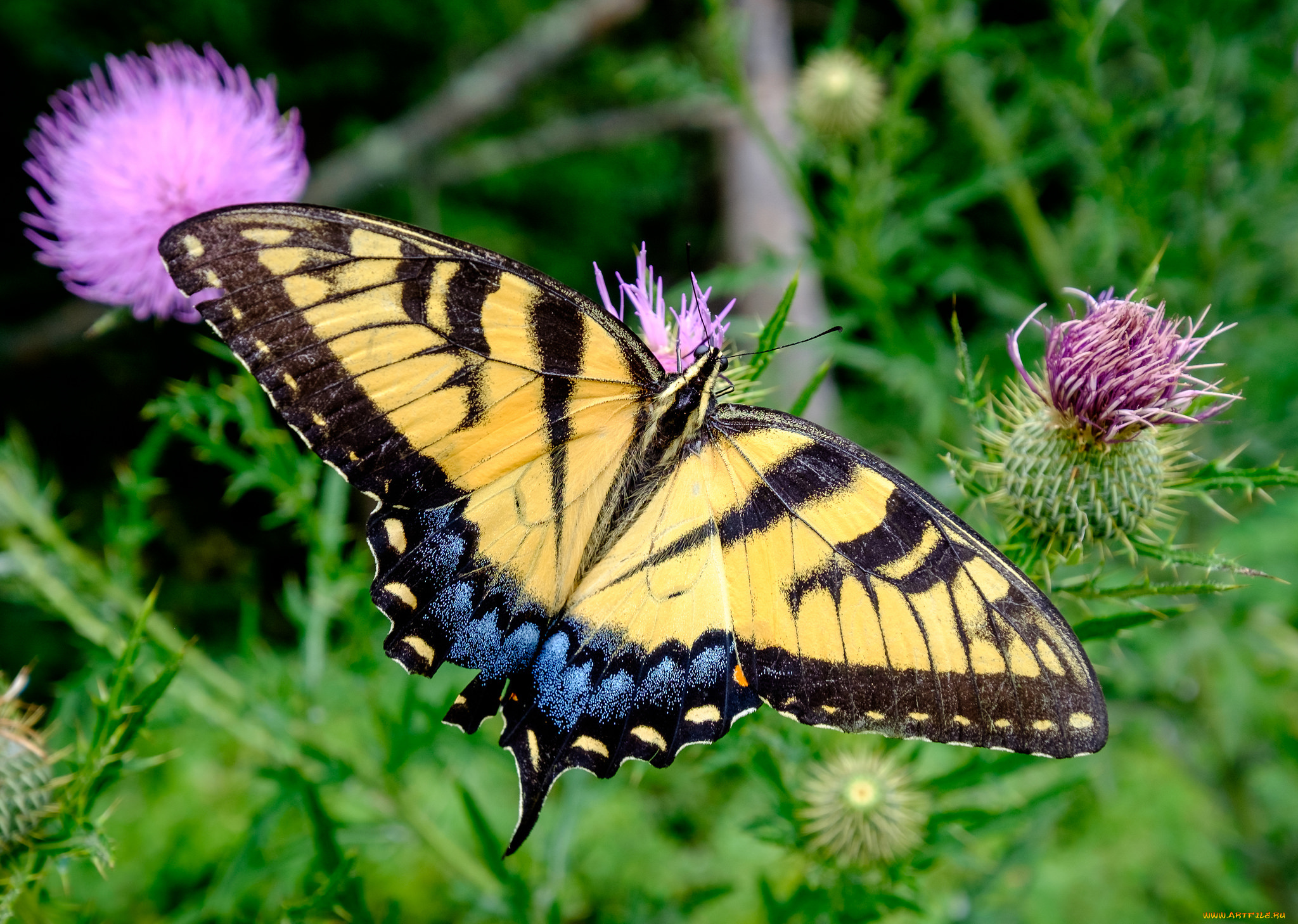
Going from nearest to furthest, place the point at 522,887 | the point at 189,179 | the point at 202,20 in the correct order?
1. the point at 522,887
2. the point at 189,179
3. the point at 202,20

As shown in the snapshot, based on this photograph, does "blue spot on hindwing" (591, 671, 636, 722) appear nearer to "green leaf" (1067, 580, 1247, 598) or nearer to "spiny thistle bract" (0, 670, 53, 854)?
"green leaf" (1067, 580, 1247, 598)

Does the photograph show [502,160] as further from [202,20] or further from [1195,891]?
[1195,891]

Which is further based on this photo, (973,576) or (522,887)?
(522,887)

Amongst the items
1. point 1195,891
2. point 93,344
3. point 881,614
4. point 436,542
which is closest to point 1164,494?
point 881,614

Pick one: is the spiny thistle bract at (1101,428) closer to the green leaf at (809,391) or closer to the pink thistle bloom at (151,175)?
the green leaf at (809,391)

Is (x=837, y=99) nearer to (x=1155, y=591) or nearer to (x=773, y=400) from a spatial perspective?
(x=773, y=400)

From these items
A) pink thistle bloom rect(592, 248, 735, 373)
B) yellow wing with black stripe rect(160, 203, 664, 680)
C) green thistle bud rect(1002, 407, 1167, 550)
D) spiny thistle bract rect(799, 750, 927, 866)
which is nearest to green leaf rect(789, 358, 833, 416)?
pink thistle bloom rect(592, 248, 735, 373)
